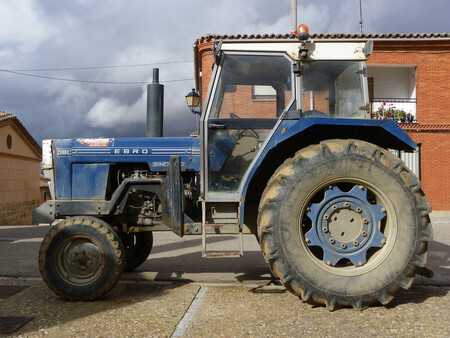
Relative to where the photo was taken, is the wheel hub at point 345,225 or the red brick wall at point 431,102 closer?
the wheel hub at point 345,225

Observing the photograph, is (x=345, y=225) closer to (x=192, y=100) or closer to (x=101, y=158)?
(x=101, y=158)

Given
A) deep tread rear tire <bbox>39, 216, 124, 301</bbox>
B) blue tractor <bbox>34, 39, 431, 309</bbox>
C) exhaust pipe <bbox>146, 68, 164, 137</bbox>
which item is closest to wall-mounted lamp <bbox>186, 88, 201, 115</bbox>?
exhaust pipe <bbox>146, 68, 164, 137</bbox>

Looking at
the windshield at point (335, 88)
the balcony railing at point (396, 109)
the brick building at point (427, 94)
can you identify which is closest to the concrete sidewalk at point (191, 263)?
the windshield at point (335, 88)

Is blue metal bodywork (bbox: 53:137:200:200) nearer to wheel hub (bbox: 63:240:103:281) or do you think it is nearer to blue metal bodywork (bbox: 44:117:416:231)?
blue metal bodywork (bbox: 44:117:416:231)

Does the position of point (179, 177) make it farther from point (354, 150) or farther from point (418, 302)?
point (418, 302)

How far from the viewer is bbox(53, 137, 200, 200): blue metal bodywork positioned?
430 centimetres

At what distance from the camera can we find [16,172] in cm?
1925

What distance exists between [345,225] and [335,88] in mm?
1452

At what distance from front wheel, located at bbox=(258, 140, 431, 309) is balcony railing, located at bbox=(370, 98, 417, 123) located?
37.5 feet

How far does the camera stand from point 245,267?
5539mm

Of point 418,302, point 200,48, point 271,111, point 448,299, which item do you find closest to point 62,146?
point 271,111

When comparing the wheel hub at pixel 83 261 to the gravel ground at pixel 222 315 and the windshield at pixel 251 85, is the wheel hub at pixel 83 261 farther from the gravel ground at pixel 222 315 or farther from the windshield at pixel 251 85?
the windshield at pixel 251 85

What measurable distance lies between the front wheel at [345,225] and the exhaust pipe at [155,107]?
156 cm

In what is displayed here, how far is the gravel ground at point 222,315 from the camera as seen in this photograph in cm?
310
